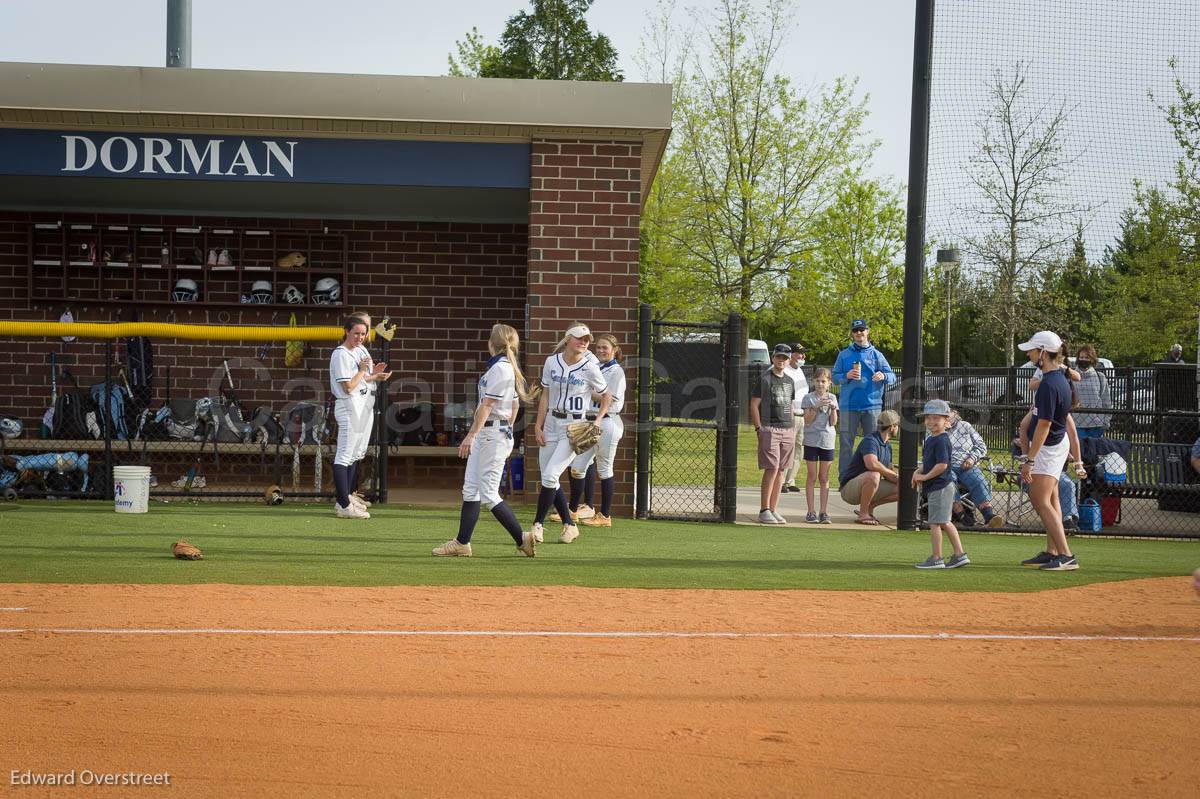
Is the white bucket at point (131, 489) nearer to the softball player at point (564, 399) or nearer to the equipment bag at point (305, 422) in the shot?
the equipment bag at point (305, 422)

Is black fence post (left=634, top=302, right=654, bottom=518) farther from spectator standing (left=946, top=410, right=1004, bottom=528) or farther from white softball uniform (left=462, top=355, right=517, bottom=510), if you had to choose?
white softball uniform (left=462, top=355, right=517, bottom=510)

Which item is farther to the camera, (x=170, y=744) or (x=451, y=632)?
(x=451, y=632)

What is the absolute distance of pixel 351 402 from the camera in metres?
11.9

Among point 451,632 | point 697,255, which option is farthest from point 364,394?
point 697,255

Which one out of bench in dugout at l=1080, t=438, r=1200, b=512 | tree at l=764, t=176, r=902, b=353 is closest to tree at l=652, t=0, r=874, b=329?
tree at l=764, t=176, r=902, b=353

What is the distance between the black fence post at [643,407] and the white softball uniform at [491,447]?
3478 millimetres

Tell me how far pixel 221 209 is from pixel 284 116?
3.67 metres

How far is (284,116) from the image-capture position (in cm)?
1284

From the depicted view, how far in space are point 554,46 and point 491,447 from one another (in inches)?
1369

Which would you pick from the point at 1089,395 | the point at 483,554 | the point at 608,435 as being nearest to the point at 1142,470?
the point at 1089,395

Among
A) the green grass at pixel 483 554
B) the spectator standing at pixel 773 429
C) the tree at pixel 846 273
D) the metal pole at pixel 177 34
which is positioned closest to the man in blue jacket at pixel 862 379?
the spectator standing at pixel 773 429

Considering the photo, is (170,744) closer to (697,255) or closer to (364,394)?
(364,394)

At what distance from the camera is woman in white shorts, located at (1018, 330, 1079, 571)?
9.39 metres

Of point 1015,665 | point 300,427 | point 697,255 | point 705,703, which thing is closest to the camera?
point 705,703
